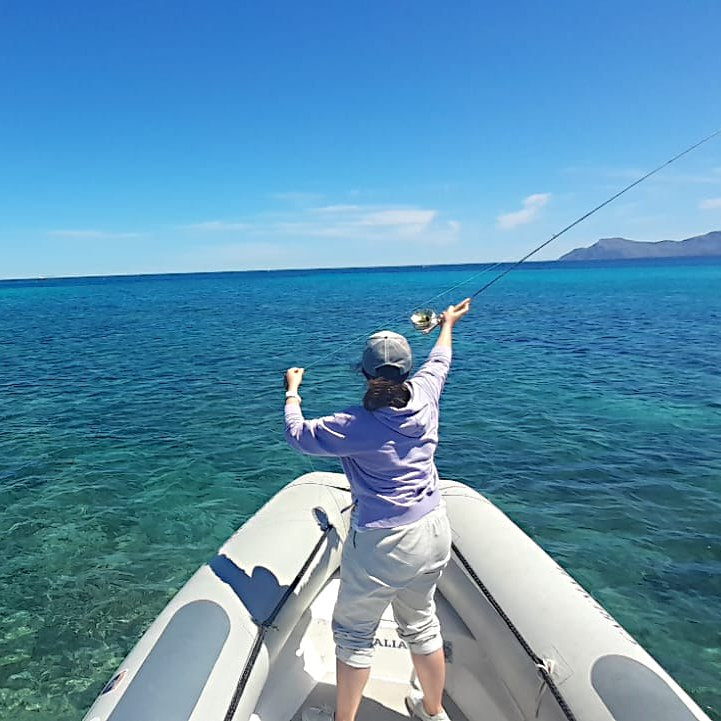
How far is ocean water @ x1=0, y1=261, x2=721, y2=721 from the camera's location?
5.59 meters

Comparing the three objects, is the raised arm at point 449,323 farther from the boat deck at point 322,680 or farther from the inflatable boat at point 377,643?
the boat deck at point 322,680

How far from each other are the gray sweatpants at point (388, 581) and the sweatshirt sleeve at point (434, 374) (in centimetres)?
56

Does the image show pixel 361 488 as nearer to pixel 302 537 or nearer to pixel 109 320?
pixel 302 537

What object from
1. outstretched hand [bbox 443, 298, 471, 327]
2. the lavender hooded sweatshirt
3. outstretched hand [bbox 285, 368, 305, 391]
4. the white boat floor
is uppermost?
outstretched hand [bbox 443, 298, 471, 327]

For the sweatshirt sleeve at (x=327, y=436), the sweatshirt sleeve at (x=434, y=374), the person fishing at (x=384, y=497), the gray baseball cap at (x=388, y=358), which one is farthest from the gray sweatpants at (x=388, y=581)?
the gray baseball cap at (x=388, y=358)

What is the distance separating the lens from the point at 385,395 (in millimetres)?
2600

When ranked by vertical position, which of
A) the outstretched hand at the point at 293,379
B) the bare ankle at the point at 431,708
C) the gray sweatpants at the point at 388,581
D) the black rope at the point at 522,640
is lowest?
the bare ankle at the point at 431,708

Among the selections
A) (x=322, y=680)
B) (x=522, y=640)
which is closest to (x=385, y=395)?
(x=522, y=640)

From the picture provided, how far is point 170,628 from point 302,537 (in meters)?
1.20

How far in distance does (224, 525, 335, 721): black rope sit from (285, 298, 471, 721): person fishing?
52 cm

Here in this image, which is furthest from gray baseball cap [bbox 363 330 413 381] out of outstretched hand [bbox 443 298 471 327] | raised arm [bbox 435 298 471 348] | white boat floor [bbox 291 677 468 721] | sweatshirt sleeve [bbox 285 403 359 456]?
white boat floor [bbox 291 677 468 721]

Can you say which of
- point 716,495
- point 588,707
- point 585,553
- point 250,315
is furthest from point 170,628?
point 250,315

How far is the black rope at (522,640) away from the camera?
3.03 metres

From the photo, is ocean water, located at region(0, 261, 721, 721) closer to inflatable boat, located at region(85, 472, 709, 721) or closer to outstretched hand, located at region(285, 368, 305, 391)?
outstretched hand, located at region(285, 368, 305, 391)
